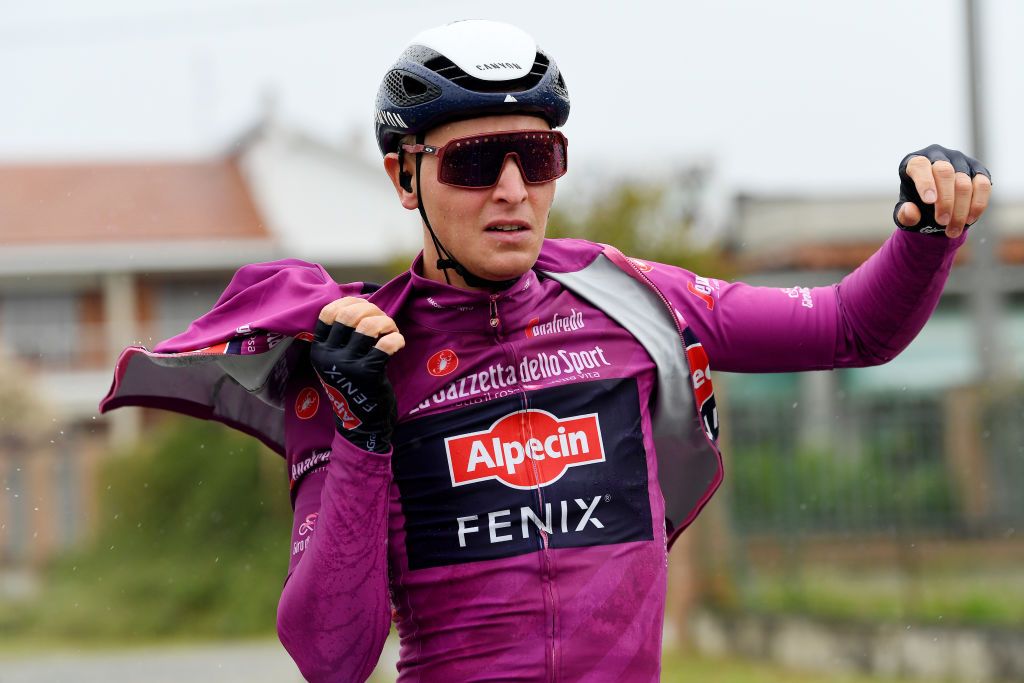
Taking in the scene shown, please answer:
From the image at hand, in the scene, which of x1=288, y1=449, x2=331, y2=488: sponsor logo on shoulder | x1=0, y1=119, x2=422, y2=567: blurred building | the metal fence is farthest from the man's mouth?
x1=0, y1=119, x2=422, y2=567: blurred building

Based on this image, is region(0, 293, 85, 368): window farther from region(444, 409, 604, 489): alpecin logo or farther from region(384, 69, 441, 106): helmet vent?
region(444, 409, 604, 489): alpecin logo

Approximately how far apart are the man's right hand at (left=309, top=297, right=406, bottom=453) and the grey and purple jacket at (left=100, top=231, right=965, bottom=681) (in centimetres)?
4

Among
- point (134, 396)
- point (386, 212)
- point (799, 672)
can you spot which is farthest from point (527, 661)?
point (386, 212)

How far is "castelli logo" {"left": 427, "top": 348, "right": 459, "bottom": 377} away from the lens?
3.04 meters

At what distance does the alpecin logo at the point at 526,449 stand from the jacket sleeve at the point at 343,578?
0.23 m

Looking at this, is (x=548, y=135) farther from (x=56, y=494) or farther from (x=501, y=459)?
(x=56, y=494)

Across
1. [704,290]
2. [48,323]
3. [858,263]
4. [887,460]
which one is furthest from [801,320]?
[48,323]

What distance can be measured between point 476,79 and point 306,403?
75 centimetres

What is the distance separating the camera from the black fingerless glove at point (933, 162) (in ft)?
9.27

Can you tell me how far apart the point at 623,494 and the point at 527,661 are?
0.38 m

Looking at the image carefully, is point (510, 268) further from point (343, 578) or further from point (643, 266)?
point (343, 578)

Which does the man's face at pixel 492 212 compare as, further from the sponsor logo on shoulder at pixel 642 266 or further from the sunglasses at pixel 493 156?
the sponsor logo on shoulder at pixel 642 266

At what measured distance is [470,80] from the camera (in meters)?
2.94

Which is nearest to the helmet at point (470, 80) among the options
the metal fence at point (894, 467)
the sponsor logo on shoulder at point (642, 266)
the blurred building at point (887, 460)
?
the sponsor logo on shoulder at point (642, 266)
